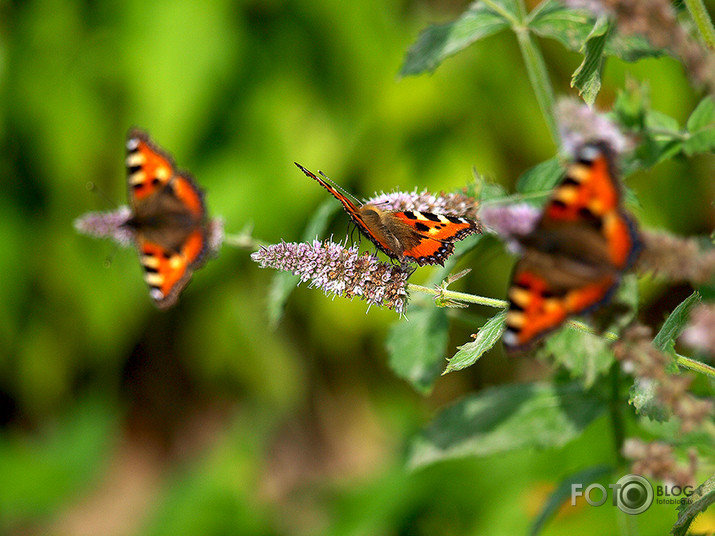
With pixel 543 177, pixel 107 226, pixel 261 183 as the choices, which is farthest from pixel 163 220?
pixel 261 183

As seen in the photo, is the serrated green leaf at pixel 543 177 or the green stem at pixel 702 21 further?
the serrated green leaf at pixel 543 177

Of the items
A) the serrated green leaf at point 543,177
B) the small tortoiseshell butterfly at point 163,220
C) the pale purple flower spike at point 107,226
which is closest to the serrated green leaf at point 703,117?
the serrated green leaf at point 543,177

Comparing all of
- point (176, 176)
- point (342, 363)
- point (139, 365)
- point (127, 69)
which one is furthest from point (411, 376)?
point (139, 365)

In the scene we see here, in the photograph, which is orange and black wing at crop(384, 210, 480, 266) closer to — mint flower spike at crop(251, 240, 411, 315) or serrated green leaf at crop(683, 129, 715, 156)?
mint flower spike at crop(251, 240, 411, 315)

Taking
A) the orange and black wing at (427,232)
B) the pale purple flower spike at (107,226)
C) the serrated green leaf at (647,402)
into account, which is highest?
the pale purple flower spike at (107,226)

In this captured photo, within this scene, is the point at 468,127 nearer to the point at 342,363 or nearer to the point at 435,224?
the point at 342,363

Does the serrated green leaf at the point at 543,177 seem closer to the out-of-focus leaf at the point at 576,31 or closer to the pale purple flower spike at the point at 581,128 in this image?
the out-of-focus leaf at the point at 576,31

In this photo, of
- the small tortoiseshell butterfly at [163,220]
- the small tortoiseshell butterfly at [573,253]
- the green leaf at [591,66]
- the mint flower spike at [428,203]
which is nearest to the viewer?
the small tortoiseshell butterfly at [573,253]
